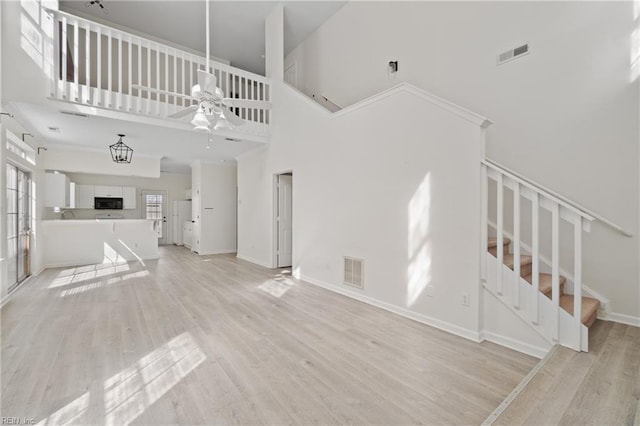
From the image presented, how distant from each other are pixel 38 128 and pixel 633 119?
8.45 m

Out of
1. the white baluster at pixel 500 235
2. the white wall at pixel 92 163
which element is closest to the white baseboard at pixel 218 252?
the white wall at pixel 92 163

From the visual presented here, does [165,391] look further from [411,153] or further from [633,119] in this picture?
[633,119]

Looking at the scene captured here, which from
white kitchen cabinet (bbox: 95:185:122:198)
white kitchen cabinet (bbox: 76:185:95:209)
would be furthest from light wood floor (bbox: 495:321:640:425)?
white kitchen cabinet (bbox: 95:185:122:198)

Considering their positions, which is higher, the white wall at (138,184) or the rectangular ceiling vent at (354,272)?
the white wall at (138,184)

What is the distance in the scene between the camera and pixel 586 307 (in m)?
2.68

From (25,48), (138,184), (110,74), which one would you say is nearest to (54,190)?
(138,184)

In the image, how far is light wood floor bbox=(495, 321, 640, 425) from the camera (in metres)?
1.53

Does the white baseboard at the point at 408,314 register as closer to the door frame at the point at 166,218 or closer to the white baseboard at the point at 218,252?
the white baseboard at the point at 218,252

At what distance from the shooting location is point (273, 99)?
607cm

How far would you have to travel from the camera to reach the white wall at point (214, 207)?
8195 mm

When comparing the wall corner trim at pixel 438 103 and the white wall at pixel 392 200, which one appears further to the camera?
the white wall at pixel 392 200

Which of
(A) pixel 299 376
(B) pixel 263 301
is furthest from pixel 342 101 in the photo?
(A) pixel 299 376

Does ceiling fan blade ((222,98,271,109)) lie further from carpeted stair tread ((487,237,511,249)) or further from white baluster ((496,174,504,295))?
carpeted stair tread ((487,237,511,249))

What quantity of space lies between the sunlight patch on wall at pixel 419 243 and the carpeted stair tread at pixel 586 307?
4.01 feet
